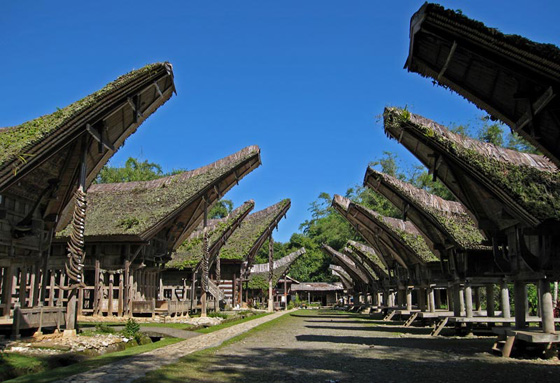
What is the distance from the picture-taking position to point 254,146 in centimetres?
2536

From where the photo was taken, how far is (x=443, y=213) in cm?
1711

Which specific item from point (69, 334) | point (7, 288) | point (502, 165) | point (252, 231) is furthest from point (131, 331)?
point (252, 231)

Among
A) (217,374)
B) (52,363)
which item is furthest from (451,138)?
(52,363)

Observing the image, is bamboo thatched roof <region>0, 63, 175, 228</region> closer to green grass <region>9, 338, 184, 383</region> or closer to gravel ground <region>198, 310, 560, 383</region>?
green grass <region>9, 338, 184, 383</region>

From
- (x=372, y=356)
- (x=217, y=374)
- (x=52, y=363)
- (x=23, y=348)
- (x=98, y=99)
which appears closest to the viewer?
(x=217, y=374)

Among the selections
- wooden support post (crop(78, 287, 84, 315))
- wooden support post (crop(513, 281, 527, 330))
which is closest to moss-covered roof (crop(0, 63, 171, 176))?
wooden support post (crop(513, 281, 527, 330))

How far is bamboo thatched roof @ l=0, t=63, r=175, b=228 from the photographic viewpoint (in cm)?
1127

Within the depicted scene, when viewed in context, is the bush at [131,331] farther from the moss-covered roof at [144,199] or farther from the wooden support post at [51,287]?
the wooden support post at [51,287]

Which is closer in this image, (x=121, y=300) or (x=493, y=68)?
(x=493, y=68)

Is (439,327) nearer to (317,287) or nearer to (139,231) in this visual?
(139,231)

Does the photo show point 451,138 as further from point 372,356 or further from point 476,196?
point 372,356

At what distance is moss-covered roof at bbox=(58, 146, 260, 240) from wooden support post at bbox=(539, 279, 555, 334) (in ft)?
49.7

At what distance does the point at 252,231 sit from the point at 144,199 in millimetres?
17621

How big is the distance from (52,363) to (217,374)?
10.3 feet
